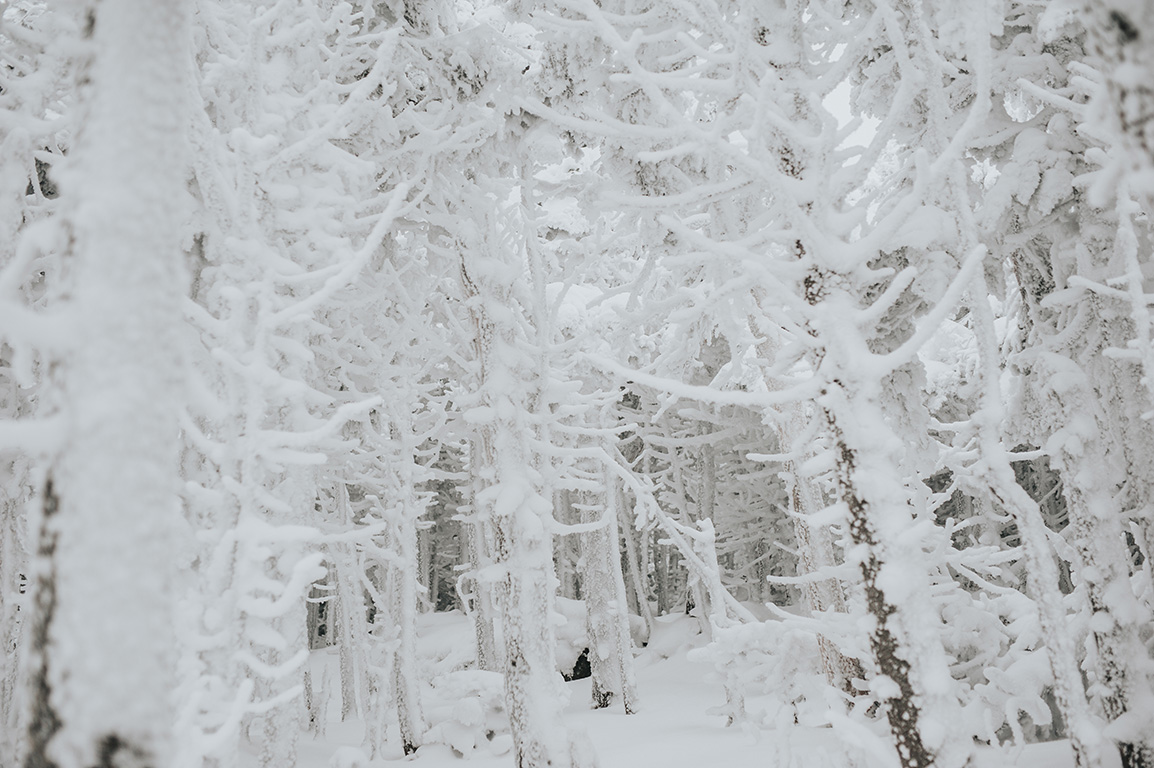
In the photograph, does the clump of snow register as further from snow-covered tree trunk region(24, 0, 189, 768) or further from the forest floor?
snow-covered tree trunk region(24, 0, 189, 768)

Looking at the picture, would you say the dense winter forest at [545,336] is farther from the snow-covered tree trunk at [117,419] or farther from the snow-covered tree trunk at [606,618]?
the snow-covered tree trunk at [606,618]

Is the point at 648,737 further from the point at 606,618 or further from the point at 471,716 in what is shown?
the point at 606,618

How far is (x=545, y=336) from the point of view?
6660 millimetres

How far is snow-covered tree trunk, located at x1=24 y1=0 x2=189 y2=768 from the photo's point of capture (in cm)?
102

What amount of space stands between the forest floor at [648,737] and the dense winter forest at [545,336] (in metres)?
0.10

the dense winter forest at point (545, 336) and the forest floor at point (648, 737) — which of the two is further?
the forest floor at point (648, 737)

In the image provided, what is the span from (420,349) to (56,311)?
859 centimetres

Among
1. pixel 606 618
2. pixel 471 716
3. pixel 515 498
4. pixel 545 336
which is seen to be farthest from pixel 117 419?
pixel 606 618

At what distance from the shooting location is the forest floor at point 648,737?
5098 mm

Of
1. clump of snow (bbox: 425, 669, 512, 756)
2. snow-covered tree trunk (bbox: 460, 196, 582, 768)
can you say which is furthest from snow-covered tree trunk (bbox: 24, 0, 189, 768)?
clump of snow (bbox: 425, 669, 512, 756)

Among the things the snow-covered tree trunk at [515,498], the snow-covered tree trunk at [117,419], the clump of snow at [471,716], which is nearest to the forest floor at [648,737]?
the clump of snow at [471,716]

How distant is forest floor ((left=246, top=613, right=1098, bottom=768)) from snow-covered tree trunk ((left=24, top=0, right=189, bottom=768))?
3.01 meters

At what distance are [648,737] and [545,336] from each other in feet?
20.0

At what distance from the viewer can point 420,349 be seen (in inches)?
378
